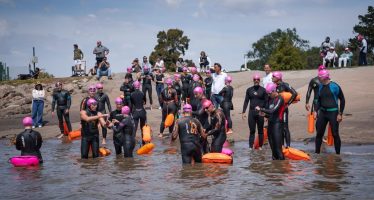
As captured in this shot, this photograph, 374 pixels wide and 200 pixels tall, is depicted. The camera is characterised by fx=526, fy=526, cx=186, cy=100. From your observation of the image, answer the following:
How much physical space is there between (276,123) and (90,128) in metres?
4.56

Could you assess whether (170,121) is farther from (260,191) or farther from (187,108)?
(260,191)

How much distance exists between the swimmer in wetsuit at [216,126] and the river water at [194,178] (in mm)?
642

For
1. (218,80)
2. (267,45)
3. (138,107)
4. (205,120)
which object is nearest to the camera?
(205,120)

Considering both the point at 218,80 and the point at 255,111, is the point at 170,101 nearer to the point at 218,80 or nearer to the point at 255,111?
the point at 218,80

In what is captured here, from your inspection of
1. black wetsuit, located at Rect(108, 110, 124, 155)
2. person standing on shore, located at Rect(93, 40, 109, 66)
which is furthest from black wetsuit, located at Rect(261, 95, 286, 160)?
person standing on shore, located at Rect(93, 40, 109, 66)

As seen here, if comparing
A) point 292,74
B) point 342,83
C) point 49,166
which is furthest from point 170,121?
point 292,74

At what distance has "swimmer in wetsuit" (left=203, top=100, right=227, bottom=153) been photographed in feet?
38.1

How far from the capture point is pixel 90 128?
12906 mm

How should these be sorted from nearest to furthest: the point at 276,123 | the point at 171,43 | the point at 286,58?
1. the point at 276,123
2. the point at 171,43
3. the point at 286,58

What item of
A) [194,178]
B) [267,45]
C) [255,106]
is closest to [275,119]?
[255,106]

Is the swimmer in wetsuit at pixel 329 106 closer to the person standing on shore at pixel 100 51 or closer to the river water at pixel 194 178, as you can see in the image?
the river water at pixel 194 178

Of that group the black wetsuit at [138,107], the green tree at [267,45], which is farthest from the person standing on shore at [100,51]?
the green tree at [267,45]

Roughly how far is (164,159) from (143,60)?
41.9 ft

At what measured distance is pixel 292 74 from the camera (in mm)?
31000
